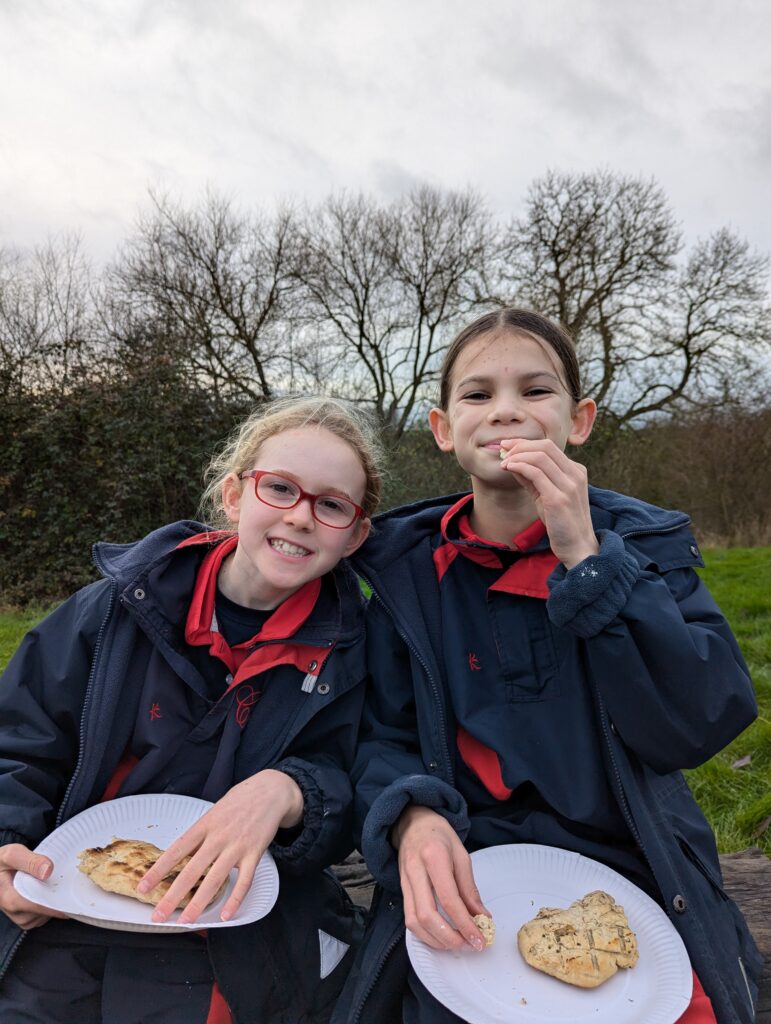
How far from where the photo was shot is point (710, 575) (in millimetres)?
9047

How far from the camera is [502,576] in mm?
2148

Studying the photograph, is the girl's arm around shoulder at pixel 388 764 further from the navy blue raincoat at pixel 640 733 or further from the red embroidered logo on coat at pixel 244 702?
the red embroidered logo on coat at pixel 244 702

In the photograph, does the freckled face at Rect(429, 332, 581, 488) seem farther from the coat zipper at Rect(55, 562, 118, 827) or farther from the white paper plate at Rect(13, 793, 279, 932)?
the white paper plate at Rect(13, 793, 279, 932)

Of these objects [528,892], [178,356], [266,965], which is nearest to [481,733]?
[528,892]

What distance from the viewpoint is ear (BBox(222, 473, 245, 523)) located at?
2459 millimetres

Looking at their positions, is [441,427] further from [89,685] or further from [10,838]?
[10,838]

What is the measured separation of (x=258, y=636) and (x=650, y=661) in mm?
1100

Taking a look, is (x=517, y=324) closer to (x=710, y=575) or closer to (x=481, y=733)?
(x=481, y=733)

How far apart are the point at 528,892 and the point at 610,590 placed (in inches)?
30.4

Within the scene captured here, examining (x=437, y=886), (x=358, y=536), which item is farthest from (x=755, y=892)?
(x=358, y=536)

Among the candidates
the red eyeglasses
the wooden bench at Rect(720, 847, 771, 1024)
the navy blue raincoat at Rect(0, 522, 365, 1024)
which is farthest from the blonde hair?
the wooden bench at Rect(720, 847, 771, 1024)

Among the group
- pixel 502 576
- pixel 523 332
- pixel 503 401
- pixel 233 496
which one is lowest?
pixel 502 576

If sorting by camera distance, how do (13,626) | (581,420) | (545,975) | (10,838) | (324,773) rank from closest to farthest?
(545,975), (10,838), (324,773), (581,420), (13,626)

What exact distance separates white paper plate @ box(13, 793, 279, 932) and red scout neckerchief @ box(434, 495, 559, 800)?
2.01ft
